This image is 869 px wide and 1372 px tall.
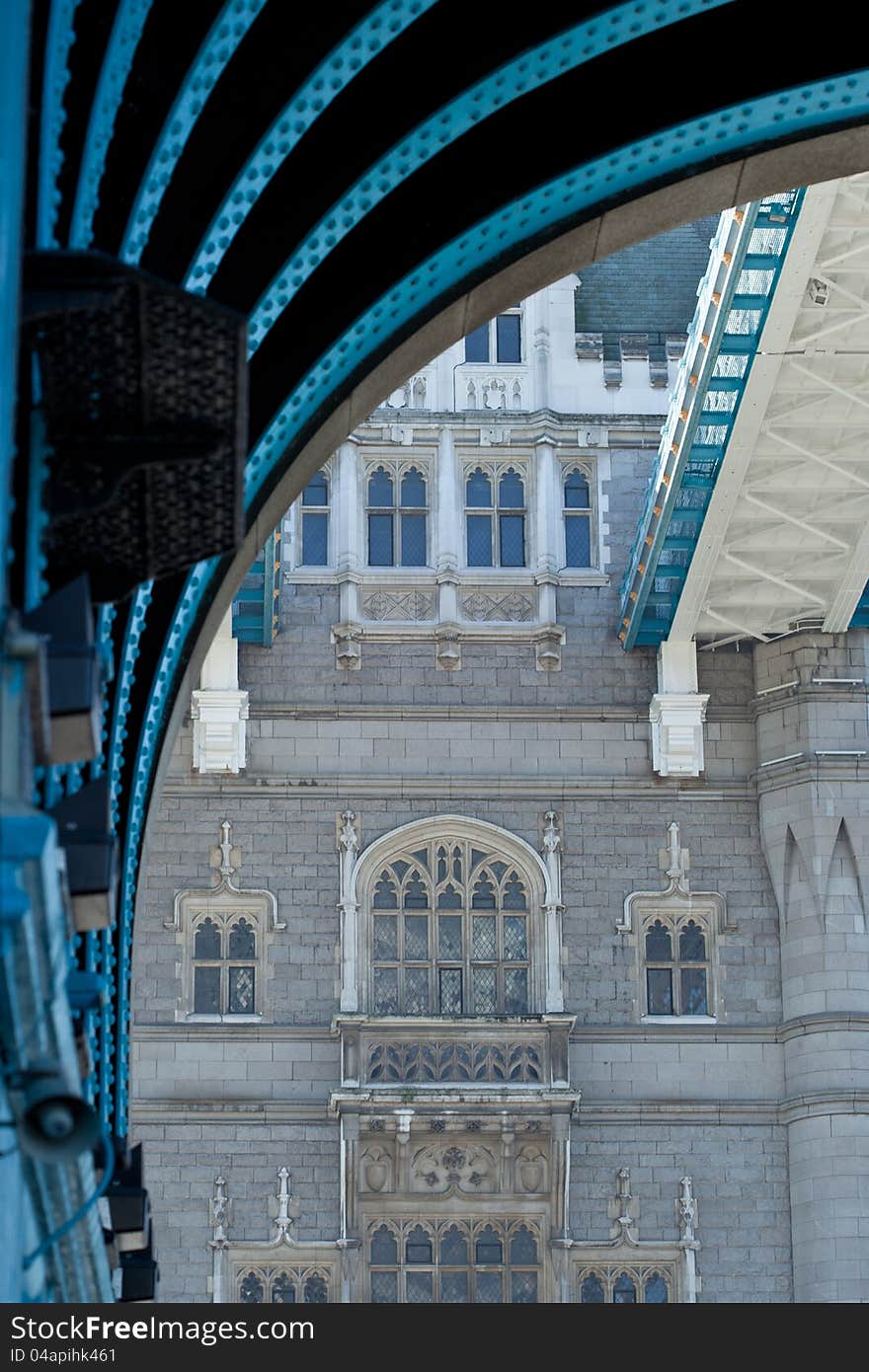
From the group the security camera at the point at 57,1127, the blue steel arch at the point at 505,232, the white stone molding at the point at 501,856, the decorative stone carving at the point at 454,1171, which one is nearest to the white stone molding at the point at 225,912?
the white stone molding at the point at 501,856

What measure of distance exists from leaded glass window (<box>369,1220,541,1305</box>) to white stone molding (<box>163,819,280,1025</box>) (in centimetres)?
322

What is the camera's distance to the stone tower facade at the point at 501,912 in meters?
29.4

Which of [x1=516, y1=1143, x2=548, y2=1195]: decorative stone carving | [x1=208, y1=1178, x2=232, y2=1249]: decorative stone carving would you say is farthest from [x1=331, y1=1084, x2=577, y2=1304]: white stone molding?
[x1=208, y1=1178, x2=232, y2=1249]: decorative stone carving

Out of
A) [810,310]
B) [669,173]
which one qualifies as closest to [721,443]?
[810,310]

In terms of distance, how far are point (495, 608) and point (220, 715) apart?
3.55 m

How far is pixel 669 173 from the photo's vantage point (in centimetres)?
1438

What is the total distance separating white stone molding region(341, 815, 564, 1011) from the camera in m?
30.2

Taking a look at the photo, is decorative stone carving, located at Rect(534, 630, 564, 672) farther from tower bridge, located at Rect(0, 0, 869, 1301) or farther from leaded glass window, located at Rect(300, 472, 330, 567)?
leaded glass window, located at Rect(300, 472, 330, 567)

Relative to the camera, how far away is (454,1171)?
29.6 meters

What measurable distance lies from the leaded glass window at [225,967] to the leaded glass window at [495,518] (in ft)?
17.4

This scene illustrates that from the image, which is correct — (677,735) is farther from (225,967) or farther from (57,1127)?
(57,1127)

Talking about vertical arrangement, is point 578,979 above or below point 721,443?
below
